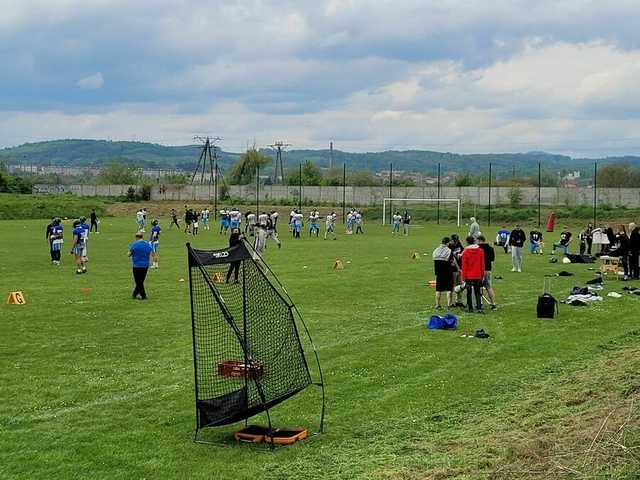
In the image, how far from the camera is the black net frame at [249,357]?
10453 mm

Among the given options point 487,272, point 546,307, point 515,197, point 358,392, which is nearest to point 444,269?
point 487,272

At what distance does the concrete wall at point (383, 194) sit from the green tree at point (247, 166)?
21.5 metres

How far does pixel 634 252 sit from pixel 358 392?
18.0 m

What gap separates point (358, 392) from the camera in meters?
12.8

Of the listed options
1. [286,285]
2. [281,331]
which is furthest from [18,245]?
[281,331]

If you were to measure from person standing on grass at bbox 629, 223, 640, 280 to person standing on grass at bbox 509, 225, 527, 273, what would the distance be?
11.5ft

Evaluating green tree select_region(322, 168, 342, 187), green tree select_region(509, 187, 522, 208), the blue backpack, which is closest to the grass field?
the blue backpack

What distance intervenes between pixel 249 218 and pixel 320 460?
1346 inches

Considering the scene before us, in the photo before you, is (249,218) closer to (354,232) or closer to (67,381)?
(354,232)

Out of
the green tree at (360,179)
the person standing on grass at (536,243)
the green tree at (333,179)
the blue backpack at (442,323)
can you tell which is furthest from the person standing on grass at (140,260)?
the green tree at (360,179)

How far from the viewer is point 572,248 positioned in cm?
4366

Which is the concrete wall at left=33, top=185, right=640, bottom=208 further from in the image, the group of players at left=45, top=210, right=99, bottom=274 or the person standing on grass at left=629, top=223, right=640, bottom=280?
the group of players at left=45, top=210, right=99, bottom=274

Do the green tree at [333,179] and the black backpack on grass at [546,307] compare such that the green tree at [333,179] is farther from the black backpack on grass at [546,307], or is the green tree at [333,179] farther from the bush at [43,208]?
the black backpack on grass at [546,307]

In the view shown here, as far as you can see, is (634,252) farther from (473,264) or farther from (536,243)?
(536,243)
